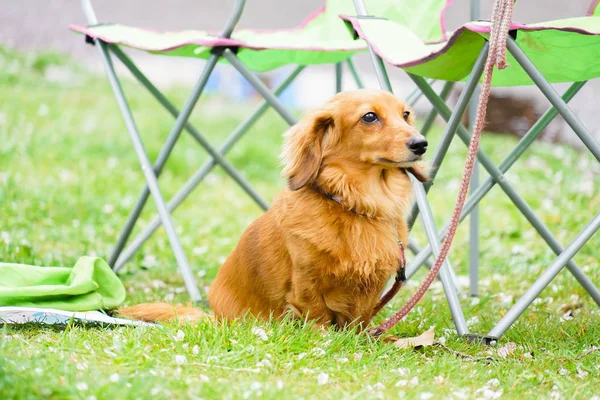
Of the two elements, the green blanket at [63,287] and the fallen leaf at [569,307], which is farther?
the fallen leaf at [569,307]

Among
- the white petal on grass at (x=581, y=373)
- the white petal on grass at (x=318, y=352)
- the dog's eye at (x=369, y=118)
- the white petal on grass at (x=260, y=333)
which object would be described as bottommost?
the white petal on grass at (x=581, y=373)

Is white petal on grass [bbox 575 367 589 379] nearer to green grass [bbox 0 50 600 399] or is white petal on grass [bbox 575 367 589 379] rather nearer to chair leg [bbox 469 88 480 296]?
green grass [bbox 0 50 600 399]

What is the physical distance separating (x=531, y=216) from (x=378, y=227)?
2.14 feet

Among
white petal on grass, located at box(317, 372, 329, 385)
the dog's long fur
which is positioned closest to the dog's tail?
the dog's long fur

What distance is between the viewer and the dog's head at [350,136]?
2344 mm

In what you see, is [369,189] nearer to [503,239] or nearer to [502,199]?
[503,239]

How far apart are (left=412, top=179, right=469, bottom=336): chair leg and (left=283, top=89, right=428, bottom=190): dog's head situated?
20 centimetres

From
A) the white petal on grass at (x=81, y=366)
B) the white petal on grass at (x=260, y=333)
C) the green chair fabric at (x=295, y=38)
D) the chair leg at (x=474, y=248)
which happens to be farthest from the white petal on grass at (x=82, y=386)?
the chair leg at (x=474, y=248)

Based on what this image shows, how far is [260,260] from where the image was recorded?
8.22 ft

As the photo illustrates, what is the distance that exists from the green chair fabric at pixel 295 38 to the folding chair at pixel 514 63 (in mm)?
464

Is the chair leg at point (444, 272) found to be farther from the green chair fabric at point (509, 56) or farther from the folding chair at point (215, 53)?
the folding chair at point (215, 53)

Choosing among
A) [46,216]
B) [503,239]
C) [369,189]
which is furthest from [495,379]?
[46,216]

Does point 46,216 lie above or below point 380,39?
below

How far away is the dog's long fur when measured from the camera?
7.61ft
